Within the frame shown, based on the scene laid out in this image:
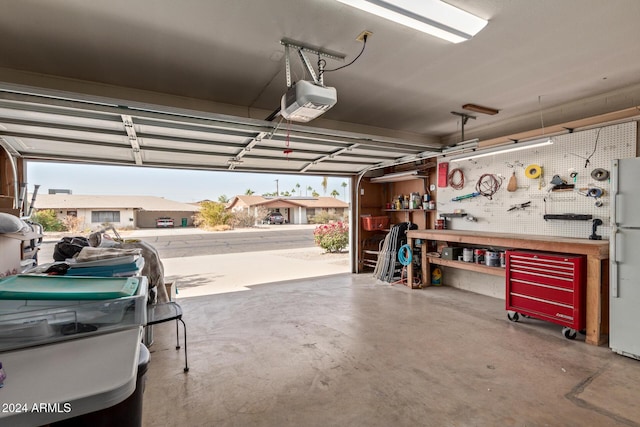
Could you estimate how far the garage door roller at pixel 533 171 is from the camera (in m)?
4.13

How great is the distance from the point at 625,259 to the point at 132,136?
517 centimetres

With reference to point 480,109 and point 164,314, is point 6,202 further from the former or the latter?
point 480,109

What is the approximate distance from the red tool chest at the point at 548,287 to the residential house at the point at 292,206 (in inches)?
849

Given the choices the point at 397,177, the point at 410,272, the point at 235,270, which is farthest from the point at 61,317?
the point at 235,270

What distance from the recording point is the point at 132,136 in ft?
11.1

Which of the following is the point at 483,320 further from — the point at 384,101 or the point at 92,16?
the point at 92,16

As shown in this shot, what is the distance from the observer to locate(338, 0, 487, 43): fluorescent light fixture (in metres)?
1.70

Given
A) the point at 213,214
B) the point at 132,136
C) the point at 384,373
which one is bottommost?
the point at 384,373

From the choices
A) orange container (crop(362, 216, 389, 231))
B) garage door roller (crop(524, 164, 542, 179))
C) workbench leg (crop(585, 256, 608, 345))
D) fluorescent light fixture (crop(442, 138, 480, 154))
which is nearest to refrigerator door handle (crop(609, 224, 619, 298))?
workbench leg (crop(585, 256, 608, 345))

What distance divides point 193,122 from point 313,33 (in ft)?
5.17

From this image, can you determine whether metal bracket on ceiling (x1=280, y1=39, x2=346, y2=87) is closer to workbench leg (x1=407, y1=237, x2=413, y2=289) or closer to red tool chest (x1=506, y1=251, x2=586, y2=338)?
red tool chest (x1=506, y1=251, x2=586, y2=338)

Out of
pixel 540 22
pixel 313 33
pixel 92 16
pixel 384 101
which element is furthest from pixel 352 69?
pixel 92 16

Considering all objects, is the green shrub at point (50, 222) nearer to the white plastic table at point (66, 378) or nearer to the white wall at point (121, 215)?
the white wall at point (121, 215)

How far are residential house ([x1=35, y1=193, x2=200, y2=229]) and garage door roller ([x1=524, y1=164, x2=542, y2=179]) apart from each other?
20.6 meters
